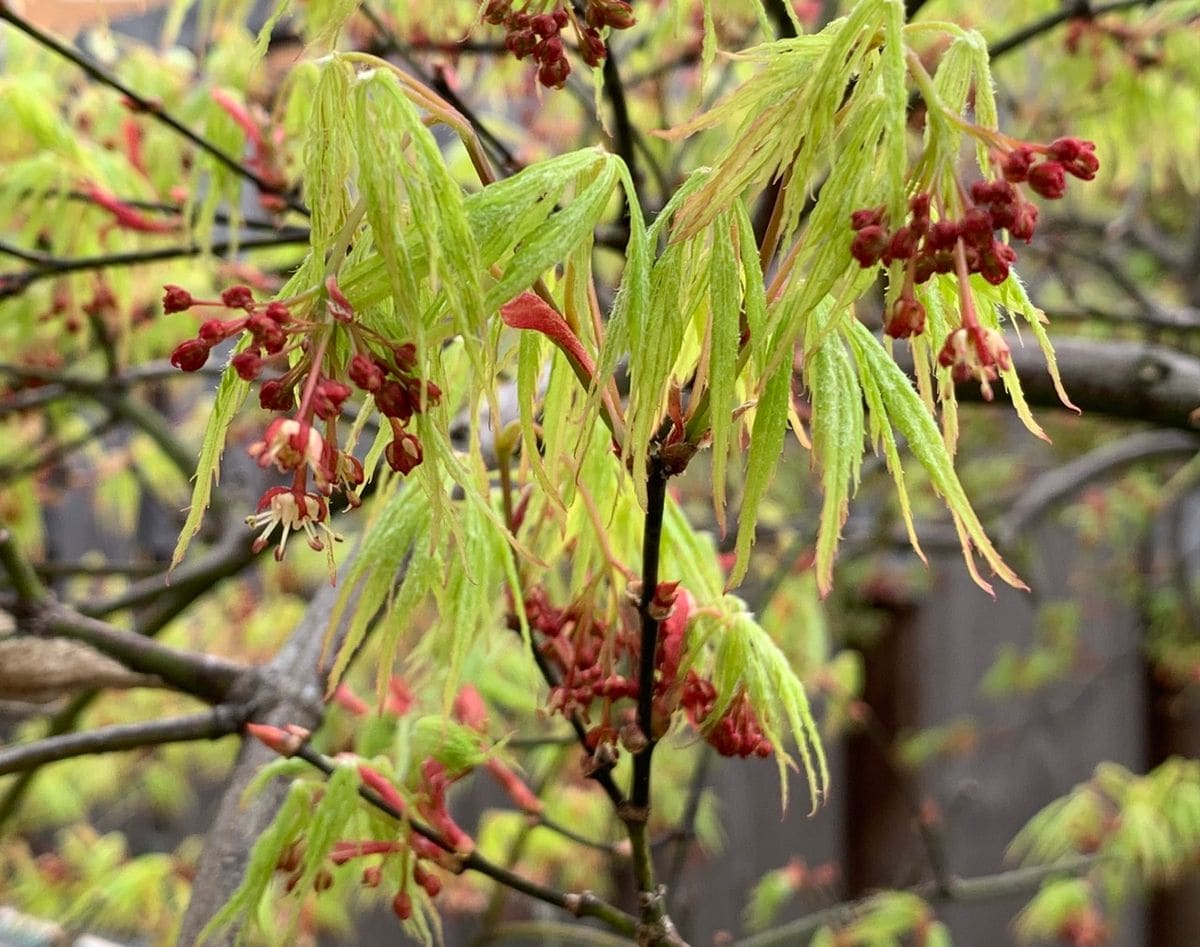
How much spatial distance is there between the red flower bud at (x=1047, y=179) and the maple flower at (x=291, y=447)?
0.21 meters

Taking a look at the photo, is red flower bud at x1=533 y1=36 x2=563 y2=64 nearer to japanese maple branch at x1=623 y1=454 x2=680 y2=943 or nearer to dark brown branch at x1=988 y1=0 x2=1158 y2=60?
japanese maple branch at x1=623 y1=454 x2=680 y2=943

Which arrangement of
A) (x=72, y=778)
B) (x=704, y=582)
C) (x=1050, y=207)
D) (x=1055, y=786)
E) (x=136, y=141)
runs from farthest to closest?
(x=1055, y=786), (x=72, y=778), (x=1050, y=207), (x=136, y=141), (x=704, y=582)

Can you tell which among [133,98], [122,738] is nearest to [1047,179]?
[122,738]

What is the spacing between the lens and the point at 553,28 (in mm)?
401

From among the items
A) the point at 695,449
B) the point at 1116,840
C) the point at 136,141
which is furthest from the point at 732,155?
the point at 1116,840

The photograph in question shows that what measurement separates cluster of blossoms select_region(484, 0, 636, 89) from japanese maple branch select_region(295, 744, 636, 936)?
0.98 ft

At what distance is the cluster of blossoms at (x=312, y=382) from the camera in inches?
12.7

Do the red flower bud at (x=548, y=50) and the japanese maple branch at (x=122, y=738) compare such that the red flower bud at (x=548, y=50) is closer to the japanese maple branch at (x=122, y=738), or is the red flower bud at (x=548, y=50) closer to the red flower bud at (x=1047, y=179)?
the red flower bud at (x=1047, y=179)

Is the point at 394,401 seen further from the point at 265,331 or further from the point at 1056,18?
the point at 1056,18

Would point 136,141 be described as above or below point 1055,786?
above

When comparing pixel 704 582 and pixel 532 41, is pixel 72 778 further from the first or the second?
pixel 532 41

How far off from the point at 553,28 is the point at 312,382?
0.52 ft

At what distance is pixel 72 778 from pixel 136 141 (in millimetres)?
1497

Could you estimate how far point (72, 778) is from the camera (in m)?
2.24
